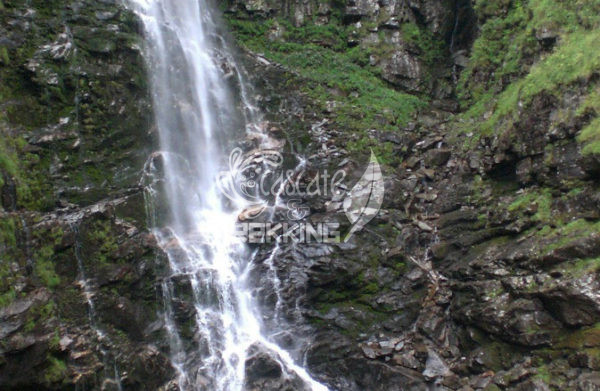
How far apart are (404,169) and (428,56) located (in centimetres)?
746

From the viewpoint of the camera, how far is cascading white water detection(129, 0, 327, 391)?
1009 cm

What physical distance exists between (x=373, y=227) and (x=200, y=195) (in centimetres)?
519

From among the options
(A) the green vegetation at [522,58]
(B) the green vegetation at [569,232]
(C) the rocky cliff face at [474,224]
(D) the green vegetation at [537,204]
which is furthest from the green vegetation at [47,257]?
(A) the green vegetation at [522,58]

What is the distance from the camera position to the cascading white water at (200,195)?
1009 cm

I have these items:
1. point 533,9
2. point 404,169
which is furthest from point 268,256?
point 533,9

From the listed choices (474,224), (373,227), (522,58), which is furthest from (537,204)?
(522,58)

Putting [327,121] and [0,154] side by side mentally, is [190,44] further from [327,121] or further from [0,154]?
[0,154]

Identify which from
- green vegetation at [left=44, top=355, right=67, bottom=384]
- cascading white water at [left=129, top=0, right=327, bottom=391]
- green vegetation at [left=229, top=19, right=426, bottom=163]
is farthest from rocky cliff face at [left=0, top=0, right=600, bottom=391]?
cascading white water at [left=129, top=0, right=327, bottom=391]

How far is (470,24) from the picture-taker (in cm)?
1831

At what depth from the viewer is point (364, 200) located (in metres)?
12.7

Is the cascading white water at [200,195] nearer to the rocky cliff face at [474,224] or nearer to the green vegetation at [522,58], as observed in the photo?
the rocky cliff face at [474,224]

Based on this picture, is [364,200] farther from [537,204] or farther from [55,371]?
[55,371]

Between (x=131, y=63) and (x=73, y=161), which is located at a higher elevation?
(x=131, y=63)

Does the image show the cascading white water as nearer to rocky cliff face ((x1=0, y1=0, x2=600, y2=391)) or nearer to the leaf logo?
rocky cliff face ((x1=0, y1=0, x2=600, y2=391))
